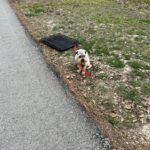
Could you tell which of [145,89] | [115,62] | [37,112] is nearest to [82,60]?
[115,62]

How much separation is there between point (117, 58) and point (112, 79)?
5.35 ft

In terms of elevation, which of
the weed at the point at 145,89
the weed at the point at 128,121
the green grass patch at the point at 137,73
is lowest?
the green grass patch at the point at 137,73

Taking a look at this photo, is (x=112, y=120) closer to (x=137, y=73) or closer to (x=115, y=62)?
(x=137, y=73)

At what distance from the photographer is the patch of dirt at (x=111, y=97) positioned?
25.5ft

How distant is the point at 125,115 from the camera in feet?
28.1

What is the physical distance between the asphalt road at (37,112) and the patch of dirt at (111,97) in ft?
0.92

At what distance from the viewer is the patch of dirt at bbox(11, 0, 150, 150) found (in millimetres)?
7772

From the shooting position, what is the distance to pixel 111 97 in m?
9.30

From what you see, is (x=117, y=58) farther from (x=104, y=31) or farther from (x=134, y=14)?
(x=134, y=14)

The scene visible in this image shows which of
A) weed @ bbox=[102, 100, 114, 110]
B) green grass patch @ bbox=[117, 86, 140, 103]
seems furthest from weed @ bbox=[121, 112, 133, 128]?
green grass patch @ bbox=[117, 86, 140, 103]

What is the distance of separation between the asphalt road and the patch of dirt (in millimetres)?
281

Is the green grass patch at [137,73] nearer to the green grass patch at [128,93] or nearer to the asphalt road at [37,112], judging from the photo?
the green grass patch at [128,93]

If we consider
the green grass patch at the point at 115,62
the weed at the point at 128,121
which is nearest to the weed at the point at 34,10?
the green grass patch at the point at 115,62

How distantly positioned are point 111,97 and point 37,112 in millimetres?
2042
